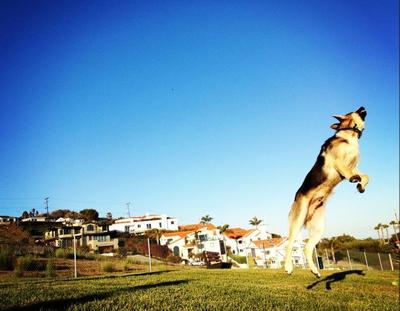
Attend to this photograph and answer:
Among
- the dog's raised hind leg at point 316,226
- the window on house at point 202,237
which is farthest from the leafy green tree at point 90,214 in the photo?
the dog's raised hind leg at point 316,226

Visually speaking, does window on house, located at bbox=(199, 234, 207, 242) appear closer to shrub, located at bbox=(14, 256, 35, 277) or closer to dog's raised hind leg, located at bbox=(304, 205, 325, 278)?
shrub, located at bbox=(14, 256, 35, 277)

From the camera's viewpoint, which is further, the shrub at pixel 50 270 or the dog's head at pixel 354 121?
the shrub at pixel 50 270

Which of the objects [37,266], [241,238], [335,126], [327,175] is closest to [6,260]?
[37,266]

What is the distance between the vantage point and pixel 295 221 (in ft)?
13.9

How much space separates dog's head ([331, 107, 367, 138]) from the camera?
3838 mm

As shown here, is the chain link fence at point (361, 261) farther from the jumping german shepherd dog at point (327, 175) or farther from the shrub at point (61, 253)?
the jumping german shepherd dog at point (327, 175)

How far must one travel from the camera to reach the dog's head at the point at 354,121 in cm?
384

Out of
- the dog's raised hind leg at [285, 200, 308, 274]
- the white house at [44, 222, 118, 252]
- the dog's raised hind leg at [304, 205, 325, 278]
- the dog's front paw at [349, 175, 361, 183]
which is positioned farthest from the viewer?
the white house at [44, 222, 118, 252]

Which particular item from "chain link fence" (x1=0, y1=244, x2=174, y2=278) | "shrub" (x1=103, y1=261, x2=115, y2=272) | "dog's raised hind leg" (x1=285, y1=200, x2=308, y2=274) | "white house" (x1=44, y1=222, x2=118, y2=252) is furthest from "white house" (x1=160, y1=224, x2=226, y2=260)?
"dog's raised hind leg" (x1=285, y1=200, x2=308, y2=274)

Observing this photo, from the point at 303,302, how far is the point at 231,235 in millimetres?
86862

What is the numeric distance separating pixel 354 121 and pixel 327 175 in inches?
27.5

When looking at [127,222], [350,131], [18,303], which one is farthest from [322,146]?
[127,222]

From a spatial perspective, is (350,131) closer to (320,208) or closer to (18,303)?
(320,208)

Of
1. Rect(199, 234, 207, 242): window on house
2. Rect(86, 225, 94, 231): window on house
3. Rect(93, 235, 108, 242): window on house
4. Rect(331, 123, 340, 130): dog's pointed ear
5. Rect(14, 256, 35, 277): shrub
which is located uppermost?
Rect(86, 225, 94, 231): window on house
